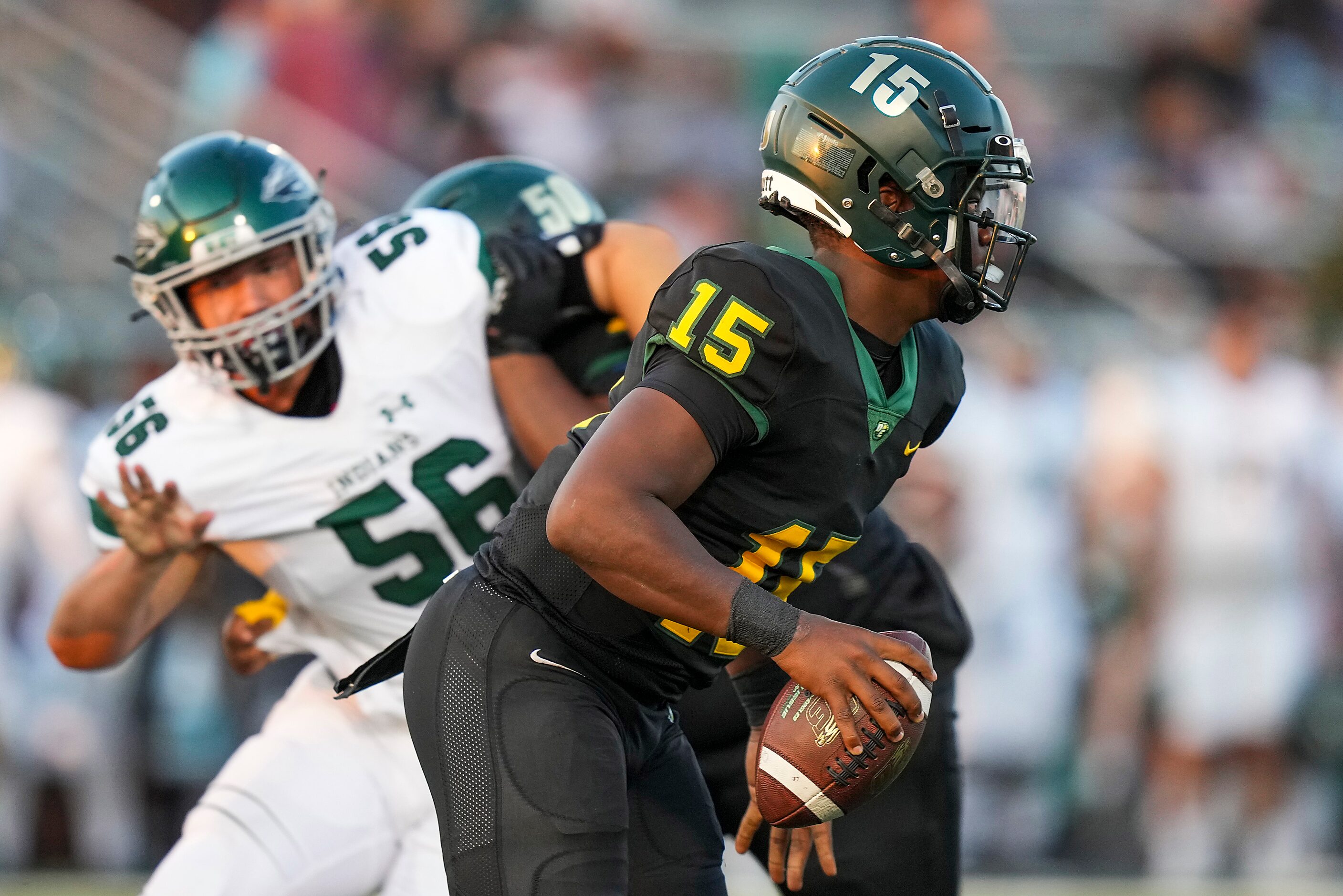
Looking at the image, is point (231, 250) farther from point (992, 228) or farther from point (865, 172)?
point (992, 228)

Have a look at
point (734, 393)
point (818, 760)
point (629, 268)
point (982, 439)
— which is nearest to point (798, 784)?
point (818, 760)

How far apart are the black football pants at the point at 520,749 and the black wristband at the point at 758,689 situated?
0.26m

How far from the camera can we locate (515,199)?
3.61 meters

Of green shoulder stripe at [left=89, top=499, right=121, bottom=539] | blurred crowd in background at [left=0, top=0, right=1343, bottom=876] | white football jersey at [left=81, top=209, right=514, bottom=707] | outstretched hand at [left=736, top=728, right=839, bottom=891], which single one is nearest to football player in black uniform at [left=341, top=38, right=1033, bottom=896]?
outstretched hand at [left=736, top=728, right=839, bottom=891]

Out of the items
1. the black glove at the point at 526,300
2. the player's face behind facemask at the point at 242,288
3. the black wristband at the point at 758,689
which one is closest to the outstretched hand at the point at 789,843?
the black wristband at the point at 758,689

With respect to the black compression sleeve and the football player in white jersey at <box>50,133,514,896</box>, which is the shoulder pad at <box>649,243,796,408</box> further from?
the football player in white jersey at <box>50,133,514,896</box>

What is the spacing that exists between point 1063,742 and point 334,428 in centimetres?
425

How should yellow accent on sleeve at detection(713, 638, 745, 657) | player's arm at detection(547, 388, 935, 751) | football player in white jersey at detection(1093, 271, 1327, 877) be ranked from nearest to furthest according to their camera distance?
player's arm at detection(547, 388, 935, 751), yellow accent on sleeve at detection(713, 638, 745, 657), football player in white jersey at detection(1093, 271, 1327, 877)

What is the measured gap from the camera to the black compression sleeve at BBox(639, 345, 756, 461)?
2.11 meters

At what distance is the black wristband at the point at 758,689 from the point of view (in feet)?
9.05

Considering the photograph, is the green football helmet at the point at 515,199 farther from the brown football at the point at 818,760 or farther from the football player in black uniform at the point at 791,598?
the brown football at the point at 818,760

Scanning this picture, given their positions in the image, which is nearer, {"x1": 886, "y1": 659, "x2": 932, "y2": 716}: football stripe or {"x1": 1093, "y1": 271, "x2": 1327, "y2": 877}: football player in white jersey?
{"x1": 886, "y1": 659, "x2": 932, "y2": 716}: football stripe

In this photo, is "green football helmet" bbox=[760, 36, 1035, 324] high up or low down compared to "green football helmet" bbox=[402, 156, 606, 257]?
up

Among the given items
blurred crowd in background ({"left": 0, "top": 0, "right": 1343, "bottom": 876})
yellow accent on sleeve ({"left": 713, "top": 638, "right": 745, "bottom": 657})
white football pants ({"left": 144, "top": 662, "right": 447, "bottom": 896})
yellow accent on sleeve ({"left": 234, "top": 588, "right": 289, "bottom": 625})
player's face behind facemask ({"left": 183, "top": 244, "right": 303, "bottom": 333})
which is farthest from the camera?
blurred crowd in background ({"left": 0, "top": 0, "right": 1343, "bottom": 876})
